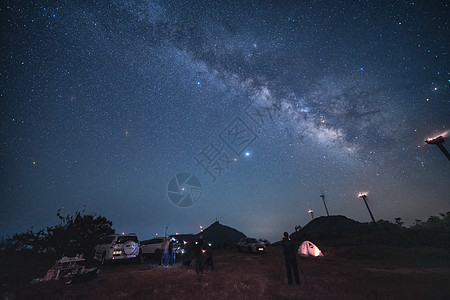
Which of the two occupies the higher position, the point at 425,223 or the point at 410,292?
the point at 425,223

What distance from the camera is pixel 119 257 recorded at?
12906 millimetres

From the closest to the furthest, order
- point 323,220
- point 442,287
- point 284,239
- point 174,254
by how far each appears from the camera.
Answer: point 442,287 → point 284,239 → point 174,254 → point 323,220

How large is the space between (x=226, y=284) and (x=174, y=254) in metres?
8.34

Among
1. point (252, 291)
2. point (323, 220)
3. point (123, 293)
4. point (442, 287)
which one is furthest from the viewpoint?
point (323, 220)

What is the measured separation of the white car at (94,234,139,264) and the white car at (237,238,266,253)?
42.2 ft

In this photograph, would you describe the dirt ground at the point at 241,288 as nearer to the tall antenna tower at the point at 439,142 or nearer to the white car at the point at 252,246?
the tall antenna tower at the point at 439,142

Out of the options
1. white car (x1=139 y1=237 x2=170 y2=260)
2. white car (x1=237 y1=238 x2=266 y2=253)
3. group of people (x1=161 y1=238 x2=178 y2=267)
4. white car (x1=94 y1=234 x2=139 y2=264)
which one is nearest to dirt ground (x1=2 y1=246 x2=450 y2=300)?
white car (x1=94 y1=234 x2=139 y2=264)

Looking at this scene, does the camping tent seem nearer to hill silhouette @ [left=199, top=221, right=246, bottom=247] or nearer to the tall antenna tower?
the tall antenna tower

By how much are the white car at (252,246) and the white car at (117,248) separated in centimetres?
1288

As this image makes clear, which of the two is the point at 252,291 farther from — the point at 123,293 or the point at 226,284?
the point at 123,293

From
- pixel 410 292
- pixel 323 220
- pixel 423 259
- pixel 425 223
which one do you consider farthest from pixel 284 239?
pixel 323 220

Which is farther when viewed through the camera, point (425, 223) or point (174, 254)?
point (425, 223)

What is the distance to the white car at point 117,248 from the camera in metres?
12.8

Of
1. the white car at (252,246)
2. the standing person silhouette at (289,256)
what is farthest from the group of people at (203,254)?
the white car at (252,246)
